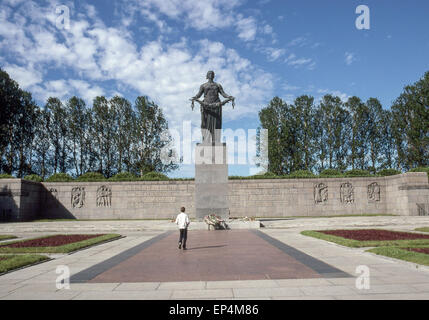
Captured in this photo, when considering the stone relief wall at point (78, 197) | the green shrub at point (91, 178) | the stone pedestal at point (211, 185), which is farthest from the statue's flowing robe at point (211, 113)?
the stone relief wall at point (78, 197)

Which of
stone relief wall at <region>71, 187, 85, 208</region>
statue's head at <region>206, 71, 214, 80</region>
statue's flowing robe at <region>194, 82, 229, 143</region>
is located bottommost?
stone relief wall at <region>71, 187, 85, 208</region>

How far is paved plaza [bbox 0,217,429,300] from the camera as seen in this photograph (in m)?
5.33

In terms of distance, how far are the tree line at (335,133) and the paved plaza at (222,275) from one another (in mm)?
33982

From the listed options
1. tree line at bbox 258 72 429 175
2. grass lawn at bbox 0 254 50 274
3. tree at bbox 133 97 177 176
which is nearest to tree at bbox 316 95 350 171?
tree line at bbox 258 72 429 175

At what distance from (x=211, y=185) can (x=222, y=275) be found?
12810mm

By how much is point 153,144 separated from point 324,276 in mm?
39307

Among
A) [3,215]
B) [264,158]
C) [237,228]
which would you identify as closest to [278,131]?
[264,158]

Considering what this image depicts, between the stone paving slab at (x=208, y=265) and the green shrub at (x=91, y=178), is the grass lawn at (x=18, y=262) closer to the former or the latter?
the stone paving slab at (x=208, y=265)

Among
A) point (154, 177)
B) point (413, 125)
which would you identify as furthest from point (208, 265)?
point (413, 125)

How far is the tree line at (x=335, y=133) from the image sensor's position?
43500 millimetres

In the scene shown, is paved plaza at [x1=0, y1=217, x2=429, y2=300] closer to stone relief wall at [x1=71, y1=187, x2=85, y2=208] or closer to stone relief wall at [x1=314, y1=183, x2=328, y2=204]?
stone relief wall at [x1=314, y1=183, x2=328, y2=204]

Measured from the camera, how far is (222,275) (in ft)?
22.1

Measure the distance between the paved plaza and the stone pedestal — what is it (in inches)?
330
